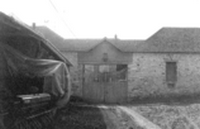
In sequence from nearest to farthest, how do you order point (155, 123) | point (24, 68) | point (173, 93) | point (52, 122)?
point (24, 68)
point (52, 122)
point (155, 123)
point (173, 93)

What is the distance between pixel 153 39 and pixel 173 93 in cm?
456

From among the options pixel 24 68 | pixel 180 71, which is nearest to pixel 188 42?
pixel 180 71

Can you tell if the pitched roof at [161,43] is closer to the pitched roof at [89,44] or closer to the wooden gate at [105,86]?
the pitched roof at [89,44]

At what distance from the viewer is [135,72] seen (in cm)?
1903

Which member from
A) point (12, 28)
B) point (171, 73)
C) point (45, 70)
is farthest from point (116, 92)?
point (12, 28)

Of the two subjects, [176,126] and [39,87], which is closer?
[39,87]

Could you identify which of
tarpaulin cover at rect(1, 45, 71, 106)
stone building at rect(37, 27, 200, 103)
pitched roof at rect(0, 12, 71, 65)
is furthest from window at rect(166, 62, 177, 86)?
pitched roof at rect(0, 12, 71, 65)

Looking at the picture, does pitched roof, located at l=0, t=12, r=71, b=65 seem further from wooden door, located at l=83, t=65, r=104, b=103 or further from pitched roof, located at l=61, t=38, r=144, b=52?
pitched roof, located at l=61, t=38, r=144, b=52

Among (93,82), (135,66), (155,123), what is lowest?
(155,123)

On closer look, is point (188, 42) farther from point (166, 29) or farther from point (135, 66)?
point (135, 66)

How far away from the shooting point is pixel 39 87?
7848 mm

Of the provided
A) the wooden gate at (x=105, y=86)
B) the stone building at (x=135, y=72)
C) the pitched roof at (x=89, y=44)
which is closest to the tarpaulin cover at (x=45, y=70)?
the wooden gate at (x=105, y=86)

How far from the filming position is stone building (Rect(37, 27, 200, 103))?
18.9 meters

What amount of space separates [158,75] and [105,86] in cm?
410
